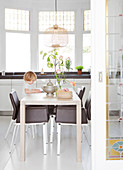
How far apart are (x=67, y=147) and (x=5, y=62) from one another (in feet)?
13.1

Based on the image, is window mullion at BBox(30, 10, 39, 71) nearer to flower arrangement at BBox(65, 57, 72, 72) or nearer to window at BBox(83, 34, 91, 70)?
flower arrangement at BBox(65, 57, 72, 72)

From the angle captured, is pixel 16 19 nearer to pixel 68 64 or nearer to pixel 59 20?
pixel 59 20

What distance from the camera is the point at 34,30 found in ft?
24.5

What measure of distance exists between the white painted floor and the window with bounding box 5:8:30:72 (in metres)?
3.18

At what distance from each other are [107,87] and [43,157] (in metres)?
1.45

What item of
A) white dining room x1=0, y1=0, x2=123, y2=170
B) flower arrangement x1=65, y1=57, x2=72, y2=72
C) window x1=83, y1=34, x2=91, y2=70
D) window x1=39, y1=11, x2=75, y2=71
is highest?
window x1=39, y1=11, x2=75, y2=71


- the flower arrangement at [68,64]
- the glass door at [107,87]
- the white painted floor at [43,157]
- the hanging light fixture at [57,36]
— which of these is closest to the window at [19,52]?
the flower arrangement at [68,64]

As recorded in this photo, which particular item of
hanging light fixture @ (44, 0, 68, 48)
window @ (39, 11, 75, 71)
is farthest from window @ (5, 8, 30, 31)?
hanging light fixture @ (44, 0, 68, 48)

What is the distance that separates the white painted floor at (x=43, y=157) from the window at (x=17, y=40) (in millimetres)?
3183

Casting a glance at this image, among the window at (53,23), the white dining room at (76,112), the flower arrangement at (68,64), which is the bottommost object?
the white dining room at (76,112)

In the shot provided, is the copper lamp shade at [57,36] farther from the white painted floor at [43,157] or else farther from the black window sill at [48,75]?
the white painted floor at [43,157]

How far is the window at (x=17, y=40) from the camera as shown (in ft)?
24.1

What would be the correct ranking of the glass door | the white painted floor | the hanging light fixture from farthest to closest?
the hanging light fixture, the white painted floor, the glass door

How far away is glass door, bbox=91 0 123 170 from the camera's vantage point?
2.81 meters
